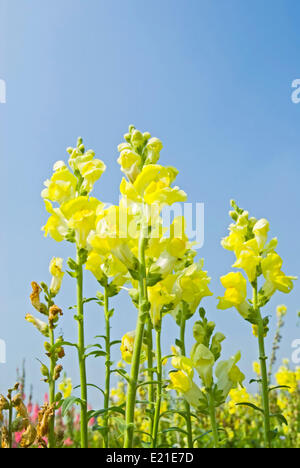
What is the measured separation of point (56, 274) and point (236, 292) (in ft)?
3.02

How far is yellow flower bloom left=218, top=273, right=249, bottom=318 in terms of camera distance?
2297mm

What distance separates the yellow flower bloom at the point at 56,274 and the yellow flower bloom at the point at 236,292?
831mm

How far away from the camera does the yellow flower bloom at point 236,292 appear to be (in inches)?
90.4

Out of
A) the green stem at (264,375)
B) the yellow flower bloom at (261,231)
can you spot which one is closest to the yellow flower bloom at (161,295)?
the green stem at (264,375)

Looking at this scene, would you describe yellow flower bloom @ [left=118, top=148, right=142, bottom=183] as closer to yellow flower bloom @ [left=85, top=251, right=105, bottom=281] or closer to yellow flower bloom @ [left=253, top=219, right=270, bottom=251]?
yellow flower bloom @ [left=85, top=251, right=105, bottom=281]

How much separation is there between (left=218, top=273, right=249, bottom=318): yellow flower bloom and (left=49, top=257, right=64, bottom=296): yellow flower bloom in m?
0.83

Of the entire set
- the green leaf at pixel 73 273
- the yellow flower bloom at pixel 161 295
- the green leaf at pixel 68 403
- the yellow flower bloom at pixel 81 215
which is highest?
the yellow flower bloom at pixel 81 215

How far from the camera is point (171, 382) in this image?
2.01 m

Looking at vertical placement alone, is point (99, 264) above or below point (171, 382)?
above

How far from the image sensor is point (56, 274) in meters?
2.37

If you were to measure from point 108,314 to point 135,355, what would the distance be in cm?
64

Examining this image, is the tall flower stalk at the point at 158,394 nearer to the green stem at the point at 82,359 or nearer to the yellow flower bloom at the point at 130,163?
the green stem at the point at 82,359

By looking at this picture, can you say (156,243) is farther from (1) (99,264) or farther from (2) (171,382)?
(2) (171,382)
